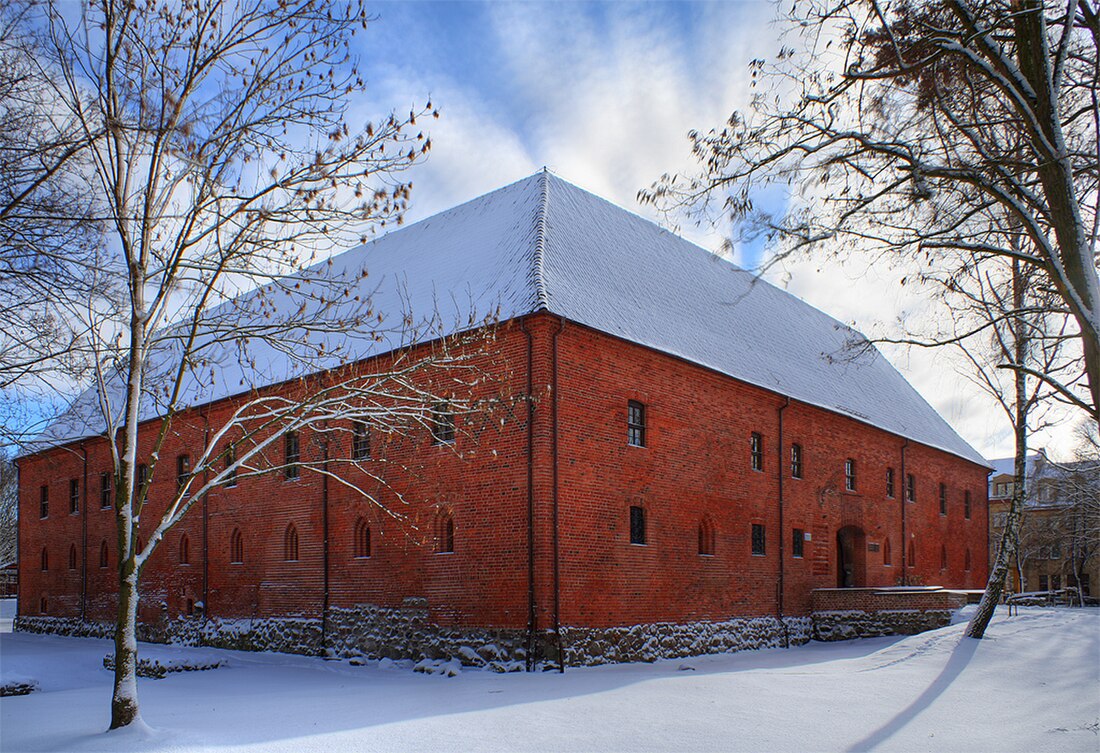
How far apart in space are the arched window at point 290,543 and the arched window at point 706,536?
30.7 ft

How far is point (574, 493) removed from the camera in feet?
57.1

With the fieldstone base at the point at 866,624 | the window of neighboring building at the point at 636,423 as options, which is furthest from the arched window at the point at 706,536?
the fieldstone base at the point at 866,624

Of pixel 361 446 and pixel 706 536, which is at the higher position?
pixel 361 446

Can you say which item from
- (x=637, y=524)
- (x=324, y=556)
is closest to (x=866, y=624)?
(x=637, y=524)

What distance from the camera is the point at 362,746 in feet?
33.0

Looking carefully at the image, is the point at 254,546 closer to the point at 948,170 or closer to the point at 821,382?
the point at 821,382

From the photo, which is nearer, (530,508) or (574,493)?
(530,508)

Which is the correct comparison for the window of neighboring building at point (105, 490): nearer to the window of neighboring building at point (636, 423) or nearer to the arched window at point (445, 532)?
the arched window at point (445, 532)

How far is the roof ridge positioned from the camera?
17.3 meters

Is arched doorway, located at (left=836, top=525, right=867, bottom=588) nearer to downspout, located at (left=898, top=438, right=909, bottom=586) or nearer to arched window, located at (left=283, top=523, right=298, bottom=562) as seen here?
downspout, located at (left=898, top=438, right=909, bottom=586)

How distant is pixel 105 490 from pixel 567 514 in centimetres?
1997

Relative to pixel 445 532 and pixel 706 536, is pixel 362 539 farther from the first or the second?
pixel 706 536

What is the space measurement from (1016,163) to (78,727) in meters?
11.7

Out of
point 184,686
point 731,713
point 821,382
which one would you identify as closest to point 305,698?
point 184,686
